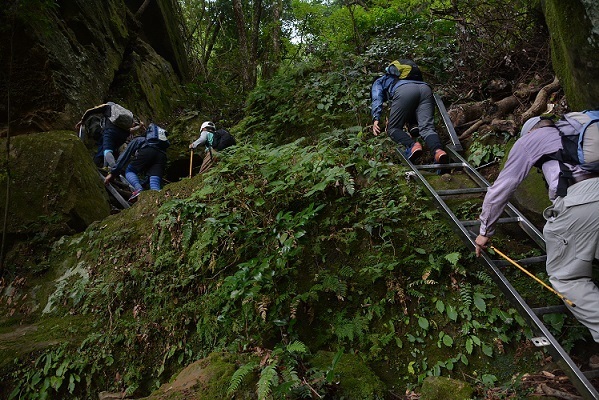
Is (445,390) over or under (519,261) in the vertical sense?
under

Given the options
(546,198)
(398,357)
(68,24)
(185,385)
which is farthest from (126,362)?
(68,24)

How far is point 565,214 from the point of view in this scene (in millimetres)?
3209

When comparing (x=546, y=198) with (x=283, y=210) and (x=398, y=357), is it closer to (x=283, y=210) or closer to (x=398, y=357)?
(x=398, y=357)

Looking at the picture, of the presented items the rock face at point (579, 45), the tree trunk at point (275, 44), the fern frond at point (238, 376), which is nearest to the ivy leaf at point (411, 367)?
the fern frond at point (238, 376)

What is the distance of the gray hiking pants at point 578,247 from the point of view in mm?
3055

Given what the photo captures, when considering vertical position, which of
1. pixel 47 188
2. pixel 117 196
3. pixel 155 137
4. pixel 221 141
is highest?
pixel 47 188

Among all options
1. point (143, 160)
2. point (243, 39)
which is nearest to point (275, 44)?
point (243, 39)

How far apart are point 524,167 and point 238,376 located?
10.3 feet

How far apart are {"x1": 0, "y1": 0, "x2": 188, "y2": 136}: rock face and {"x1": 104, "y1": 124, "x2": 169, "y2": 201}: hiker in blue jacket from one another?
79.5 inches

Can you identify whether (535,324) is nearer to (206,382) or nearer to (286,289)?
(286,289)

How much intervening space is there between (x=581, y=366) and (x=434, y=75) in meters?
A: 7.36

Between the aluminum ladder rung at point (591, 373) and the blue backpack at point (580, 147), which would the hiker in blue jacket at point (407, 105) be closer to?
the blue backpack at point (580, 147)

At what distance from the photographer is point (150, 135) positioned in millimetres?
8773

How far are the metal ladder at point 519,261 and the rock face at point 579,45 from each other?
1429 millimetres
